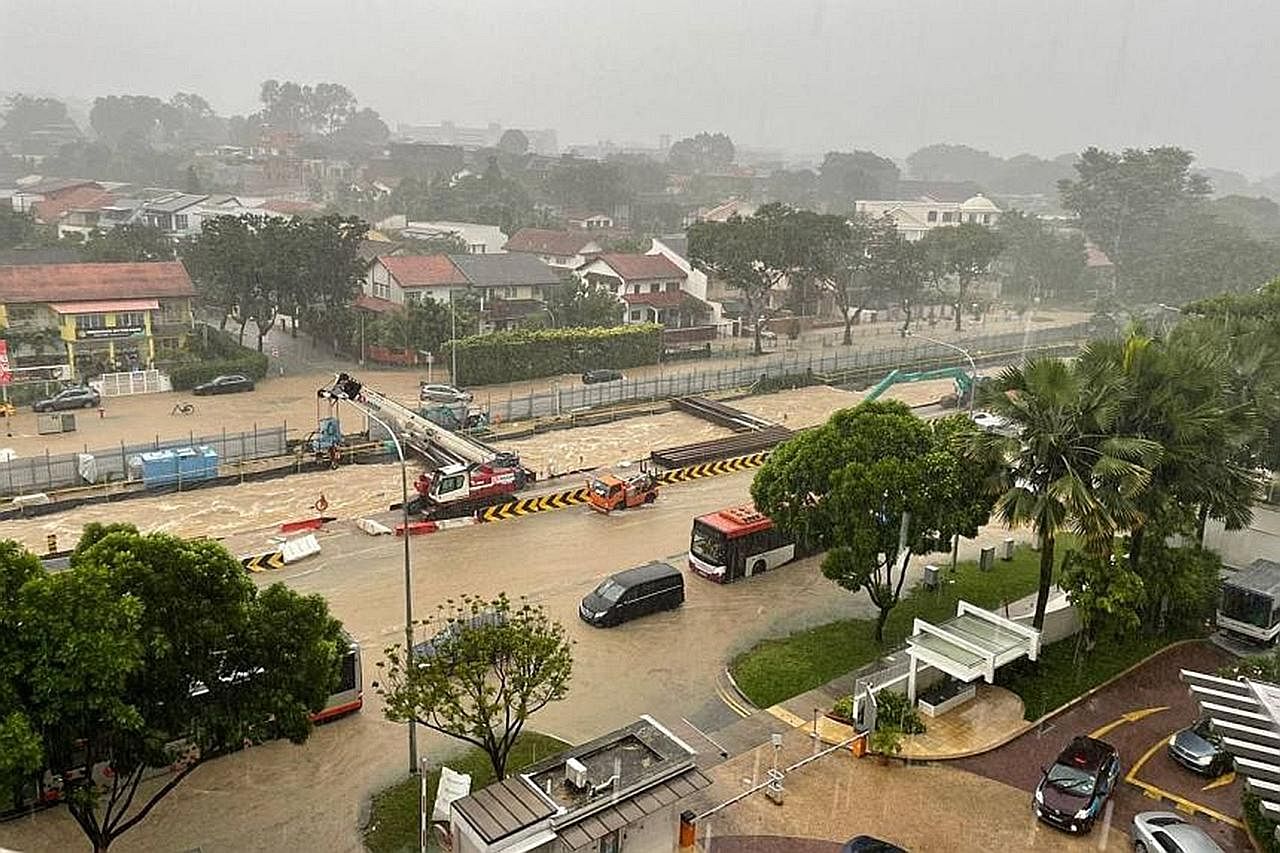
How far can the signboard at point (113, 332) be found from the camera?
43000 millimetres

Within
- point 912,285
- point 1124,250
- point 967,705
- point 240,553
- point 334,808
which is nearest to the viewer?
point 334,808

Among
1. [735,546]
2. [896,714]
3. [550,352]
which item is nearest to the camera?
[896,714]

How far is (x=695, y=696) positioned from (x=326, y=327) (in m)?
38.1

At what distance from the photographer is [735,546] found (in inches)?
942

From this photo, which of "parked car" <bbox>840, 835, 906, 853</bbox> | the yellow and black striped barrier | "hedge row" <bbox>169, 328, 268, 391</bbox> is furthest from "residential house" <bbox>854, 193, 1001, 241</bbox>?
"parked car" <bbox>840, 835, 906, 853</bbox>

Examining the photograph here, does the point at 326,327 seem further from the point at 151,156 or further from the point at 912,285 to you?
the point at 151,156

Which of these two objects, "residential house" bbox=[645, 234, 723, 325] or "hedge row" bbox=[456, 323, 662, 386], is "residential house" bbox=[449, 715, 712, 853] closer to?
"hedge row" bbox=[456, 323, 662, 386]

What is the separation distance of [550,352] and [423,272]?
1041 centimetres

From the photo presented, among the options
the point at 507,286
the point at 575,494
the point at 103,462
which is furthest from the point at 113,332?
the point at 575,494

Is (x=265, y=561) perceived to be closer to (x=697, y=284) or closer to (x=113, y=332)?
(x=113, y=332)

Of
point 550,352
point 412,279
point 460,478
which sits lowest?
point 460,478

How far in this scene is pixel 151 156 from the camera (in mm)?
124438

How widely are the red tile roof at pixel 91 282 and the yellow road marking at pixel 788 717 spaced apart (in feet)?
122

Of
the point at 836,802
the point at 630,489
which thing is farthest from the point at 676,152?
the point at 836,802
